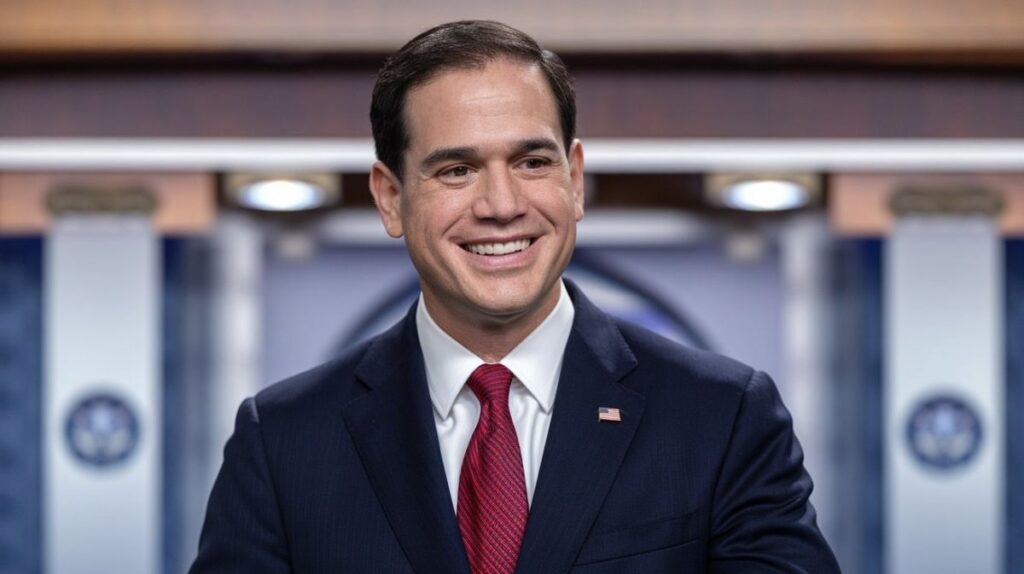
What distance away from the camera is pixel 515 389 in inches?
45.9

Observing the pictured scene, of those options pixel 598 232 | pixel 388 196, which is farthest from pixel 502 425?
pixel 598 232

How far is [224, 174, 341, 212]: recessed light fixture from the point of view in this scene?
11.6 ft

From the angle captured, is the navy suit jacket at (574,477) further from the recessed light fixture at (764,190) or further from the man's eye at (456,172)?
the recessed light fixture at (764,190)

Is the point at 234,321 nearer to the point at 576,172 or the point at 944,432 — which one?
the point at 944,432

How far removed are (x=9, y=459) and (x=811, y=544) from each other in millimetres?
3203

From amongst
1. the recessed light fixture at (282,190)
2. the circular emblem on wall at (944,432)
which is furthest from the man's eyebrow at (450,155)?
the circular emblem on wall at (944,432)

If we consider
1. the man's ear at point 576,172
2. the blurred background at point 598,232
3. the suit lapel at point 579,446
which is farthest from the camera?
the blurred background at point 598,232

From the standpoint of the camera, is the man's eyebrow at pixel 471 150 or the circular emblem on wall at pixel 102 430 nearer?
the man's eyebrow at pixel 471 150

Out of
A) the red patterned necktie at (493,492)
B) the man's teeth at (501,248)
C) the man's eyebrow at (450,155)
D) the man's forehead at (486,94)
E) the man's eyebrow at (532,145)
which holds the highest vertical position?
the man's forehead at (486,94)

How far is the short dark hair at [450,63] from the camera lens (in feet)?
3.65

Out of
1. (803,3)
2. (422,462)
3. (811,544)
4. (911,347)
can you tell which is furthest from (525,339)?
(911,347)

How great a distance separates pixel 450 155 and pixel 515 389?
236mm

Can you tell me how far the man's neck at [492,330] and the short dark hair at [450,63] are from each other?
0.49 feet

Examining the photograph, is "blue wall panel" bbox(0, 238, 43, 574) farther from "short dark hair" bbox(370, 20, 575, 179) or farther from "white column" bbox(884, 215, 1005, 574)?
"short dark hair" bbox(370, 20, 575, 179)
